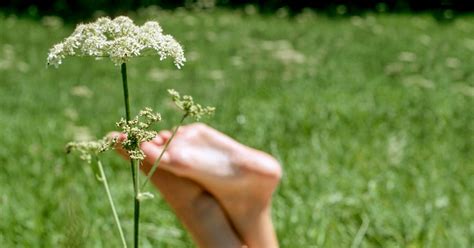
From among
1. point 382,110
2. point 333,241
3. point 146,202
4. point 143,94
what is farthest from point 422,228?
point 143,94

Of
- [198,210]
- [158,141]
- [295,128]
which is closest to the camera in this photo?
[158,141]

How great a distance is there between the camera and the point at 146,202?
2.45 meters

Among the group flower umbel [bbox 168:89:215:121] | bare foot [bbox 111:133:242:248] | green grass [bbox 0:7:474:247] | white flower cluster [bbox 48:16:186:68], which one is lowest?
green grass [bbox 0:7:474:247]

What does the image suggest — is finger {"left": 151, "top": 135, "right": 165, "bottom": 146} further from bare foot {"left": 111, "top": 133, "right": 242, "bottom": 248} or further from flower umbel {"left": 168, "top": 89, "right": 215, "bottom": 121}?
flower umbel {"left": 168, "top": 89, "right": 215, "bottom": 121}

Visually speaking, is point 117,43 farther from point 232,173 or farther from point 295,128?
point 295,128

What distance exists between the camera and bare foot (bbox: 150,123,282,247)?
167cm

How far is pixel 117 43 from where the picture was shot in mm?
753

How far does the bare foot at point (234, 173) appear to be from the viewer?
1.67 meters

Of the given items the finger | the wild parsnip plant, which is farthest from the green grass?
the finger

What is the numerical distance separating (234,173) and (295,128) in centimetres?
160

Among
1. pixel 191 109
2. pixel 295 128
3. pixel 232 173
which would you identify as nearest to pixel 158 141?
pixel 232 173

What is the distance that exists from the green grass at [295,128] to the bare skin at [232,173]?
12.0 inches

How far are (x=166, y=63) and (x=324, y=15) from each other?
305 cm

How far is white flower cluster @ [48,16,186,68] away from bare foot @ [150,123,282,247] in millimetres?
870
